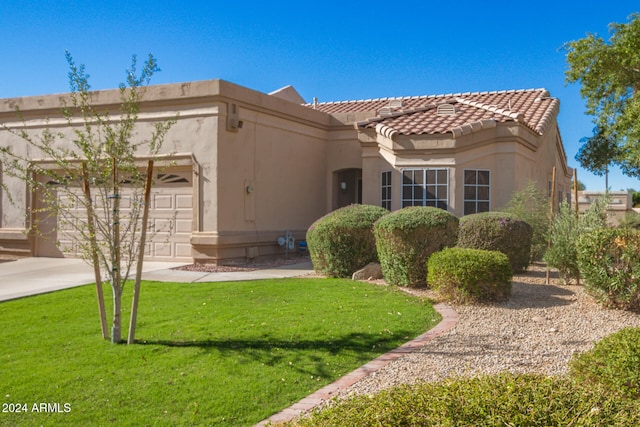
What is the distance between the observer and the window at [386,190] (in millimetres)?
15805

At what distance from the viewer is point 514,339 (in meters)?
6.89

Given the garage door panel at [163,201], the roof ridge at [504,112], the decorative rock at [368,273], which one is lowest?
the decorative rock at [368,273]

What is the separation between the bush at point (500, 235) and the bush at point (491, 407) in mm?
8196

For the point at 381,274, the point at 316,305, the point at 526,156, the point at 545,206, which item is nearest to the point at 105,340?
the point at 316,305

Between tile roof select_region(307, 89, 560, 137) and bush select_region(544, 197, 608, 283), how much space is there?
4.94 m

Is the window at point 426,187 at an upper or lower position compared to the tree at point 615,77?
lower

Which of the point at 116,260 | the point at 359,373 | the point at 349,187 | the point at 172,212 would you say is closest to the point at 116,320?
the point at 116,260

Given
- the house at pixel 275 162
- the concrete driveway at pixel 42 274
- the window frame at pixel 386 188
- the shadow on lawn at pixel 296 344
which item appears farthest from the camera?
the window frame at pixel 386 188

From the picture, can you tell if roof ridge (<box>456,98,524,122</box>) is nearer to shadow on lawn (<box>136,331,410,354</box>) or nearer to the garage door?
the garage door

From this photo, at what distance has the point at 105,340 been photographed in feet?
22.3

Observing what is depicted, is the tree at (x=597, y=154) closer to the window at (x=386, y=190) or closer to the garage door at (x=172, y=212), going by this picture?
the window at (x=386, y=190)

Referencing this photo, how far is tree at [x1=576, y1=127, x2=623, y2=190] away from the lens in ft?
86.2

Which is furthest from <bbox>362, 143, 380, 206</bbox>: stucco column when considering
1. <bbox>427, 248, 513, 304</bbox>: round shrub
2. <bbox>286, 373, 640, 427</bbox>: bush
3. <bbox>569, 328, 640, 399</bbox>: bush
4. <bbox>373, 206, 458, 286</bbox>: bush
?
<bbox>286, 373, 640, 427</bbox>: bush

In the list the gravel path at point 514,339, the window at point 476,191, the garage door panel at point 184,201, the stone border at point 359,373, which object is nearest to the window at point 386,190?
the window at point 476,191
